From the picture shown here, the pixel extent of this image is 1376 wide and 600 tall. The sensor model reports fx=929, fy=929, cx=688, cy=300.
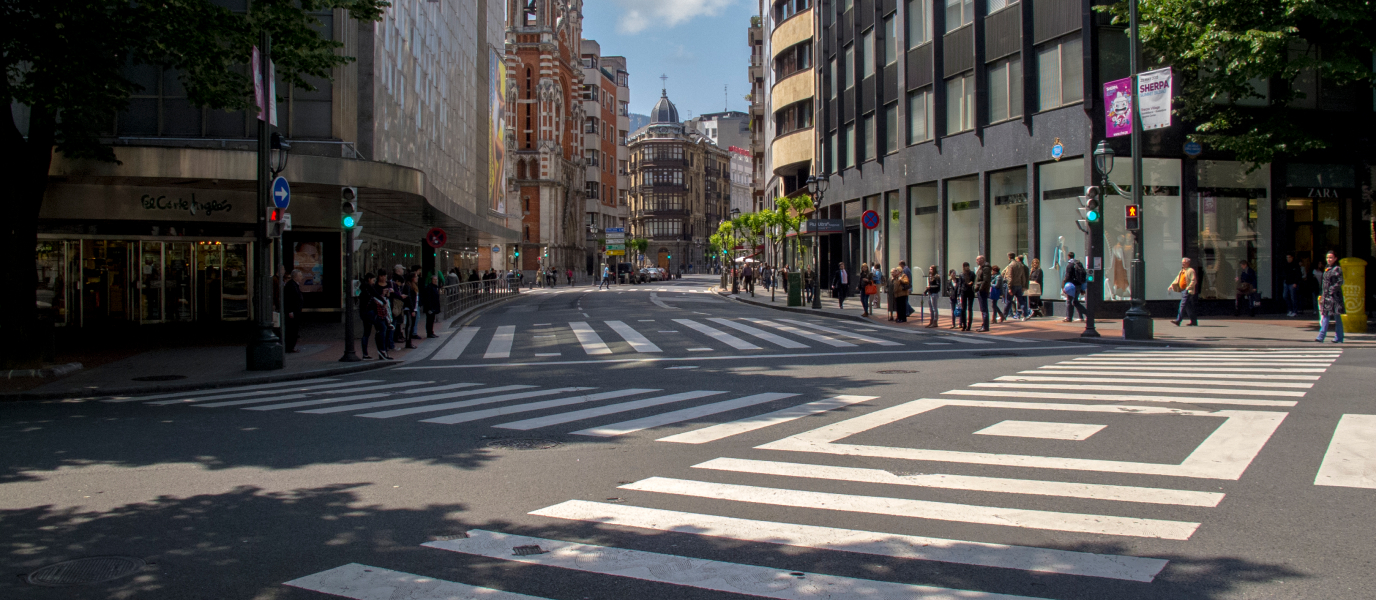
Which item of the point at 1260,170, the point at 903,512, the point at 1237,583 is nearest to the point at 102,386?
the point at 903,512

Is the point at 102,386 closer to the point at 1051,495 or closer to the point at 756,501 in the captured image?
the point at 756,501

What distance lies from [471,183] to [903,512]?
47.4 metres

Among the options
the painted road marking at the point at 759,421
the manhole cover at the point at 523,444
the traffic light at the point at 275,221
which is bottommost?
the manhole cover at the point at 523,444

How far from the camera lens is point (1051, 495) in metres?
6.22

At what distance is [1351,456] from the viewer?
7328mm

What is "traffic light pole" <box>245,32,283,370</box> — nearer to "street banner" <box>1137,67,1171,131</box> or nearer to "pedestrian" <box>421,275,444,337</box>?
"pedestrian" <box>421,275,444,337</box>

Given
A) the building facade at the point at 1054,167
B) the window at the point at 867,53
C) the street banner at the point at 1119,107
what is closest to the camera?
the street banner at the point at 1119,107

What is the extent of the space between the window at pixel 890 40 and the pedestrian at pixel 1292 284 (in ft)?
47.9

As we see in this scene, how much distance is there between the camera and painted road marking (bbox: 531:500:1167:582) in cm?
474

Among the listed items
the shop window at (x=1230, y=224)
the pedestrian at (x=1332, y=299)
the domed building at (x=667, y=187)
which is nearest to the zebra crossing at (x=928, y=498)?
the pedestrian at (x=1332, y=299)

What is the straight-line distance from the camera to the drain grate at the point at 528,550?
16.6 ft

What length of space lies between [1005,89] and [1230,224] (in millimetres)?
7328

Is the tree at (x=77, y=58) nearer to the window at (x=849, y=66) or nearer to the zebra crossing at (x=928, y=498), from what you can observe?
the zebra crossing at (x=928, y=498)

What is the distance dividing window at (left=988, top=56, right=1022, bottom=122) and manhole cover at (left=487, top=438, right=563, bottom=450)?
2309 cm
